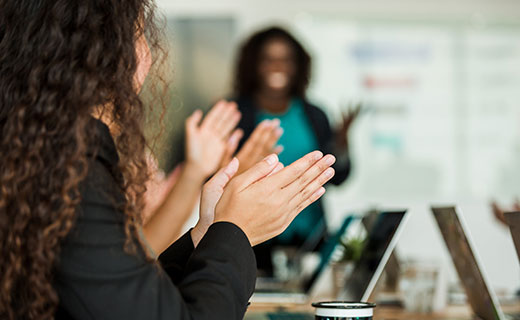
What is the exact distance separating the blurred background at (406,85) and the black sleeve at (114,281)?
3951 millimetres

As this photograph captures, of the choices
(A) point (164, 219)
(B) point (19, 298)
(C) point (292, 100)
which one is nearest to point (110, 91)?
(B) point (19, 298)

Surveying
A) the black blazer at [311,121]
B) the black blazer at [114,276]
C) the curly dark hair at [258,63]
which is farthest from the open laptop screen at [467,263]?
the curly dark hair at [258,63]

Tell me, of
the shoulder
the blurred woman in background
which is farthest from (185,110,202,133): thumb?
the shoulder

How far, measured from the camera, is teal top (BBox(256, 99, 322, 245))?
327cm

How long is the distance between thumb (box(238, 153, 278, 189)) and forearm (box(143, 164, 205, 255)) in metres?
0.96

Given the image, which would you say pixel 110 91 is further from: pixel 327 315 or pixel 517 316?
pixel 517 316

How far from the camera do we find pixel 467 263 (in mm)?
1567

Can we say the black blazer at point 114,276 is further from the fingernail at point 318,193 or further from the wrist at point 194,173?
the wrist at point 194,173

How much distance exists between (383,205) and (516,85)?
124 cm

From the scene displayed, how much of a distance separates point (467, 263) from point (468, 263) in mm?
12

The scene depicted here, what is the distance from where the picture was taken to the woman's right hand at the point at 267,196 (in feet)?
3.63

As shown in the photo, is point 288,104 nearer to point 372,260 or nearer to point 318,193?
point 372,260

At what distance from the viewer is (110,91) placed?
1062mm

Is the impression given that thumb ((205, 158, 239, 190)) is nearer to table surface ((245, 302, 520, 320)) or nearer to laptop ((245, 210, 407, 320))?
laptop ((245, 210, 407, 320))
